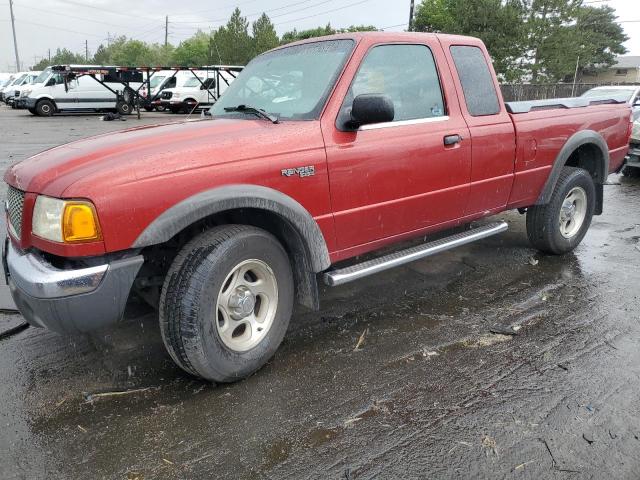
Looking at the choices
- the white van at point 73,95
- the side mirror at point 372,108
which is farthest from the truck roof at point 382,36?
the white van at point 73,95

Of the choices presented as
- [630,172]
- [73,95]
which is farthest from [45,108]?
[630,172]

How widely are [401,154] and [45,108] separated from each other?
25729mm

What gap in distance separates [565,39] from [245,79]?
34415 millimetres

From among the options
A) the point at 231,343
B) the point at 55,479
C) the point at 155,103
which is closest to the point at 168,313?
the point at 231,343

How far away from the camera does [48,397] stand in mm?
2936

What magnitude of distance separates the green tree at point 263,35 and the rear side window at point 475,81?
43.1 meters

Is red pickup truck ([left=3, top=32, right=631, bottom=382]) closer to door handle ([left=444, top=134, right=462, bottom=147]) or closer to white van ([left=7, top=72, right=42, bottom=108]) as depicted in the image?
door handle ([left=444, top=134, right=462, bottom=147])

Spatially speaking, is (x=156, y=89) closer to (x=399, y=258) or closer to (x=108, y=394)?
(x=399, y=258)

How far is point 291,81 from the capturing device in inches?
145

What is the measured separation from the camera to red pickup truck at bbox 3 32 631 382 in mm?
2559

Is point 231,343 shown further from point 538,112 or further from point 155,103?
point 155,103

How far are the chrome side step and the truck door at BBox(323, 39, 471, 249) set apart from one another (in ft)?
0.52

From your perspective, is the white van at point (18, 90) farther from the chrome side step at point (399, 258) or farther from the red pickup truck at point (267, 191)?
the chrome side step at point (399, 258)

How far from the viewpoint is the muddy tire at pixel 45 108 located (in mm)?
24625
